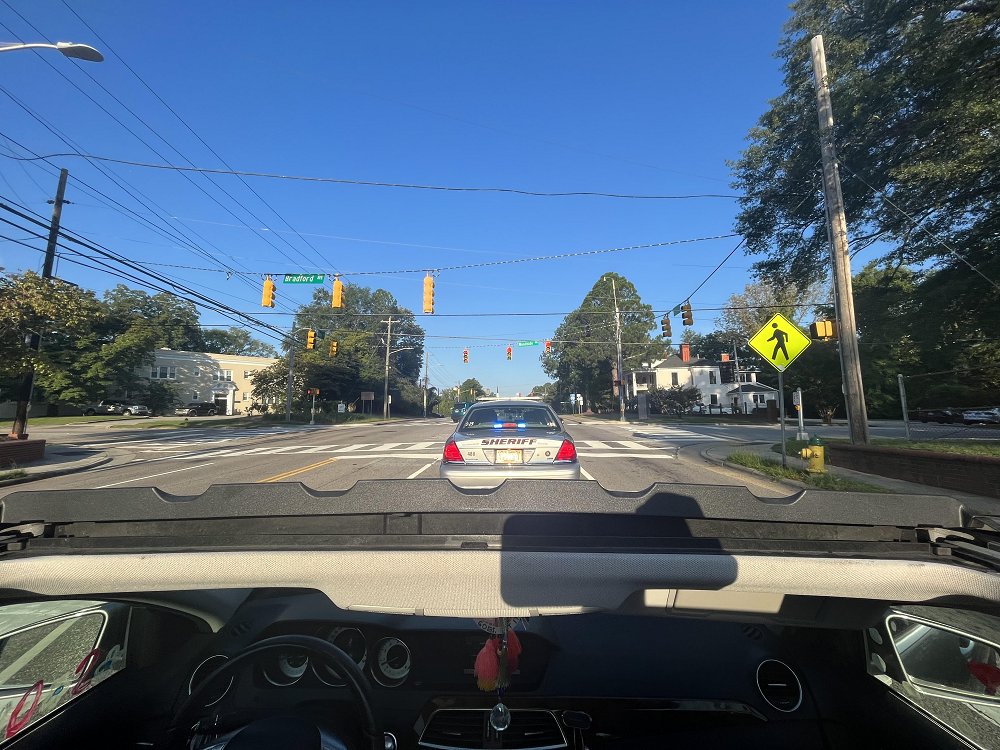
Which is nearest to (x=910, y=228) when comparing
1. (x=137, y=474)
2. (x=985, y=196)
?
(x=985, y=196)

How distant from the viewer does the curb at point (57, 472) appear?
511 inches

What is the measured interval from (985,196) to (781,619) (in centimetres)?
1595

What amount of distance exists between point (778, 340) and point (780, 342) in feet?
0.22

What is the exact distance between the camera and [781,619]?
82.5 inches

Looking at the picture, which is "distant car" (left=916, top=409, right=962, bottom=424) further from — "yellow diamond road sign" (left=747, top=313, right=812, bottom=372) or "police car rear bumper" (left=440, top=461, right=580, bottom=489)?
"police car rear bumper" (left=440, top=461, right=580, bottom=489)

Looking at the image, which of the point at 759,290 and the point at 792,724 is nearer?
the point at 792,724

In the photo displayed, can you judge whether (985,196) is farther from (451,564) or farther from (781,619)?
(451,564)

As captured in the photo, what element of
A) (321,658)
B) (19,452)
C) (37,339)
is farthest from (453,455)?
(37,339)

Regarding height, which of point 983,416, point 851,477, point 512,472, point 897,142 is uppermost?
point 897,142

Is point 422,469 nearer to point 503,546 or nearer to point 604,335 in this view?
point 503,546

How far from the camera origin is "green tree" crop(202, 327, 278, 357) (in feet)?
288

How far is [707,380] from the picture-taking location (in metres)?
73.8

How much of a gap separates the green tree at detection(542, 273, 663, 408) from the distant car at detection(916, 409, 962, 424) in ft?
97.9

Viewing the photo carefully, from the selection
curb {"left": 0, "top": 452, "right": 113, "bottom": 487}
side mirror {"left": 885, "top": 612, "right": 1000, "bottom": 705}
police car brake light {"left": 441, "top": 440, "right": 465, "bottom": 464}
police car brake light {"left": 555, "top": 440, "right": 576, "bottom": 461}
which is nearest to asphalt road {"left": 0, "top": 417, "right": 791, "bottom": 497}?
curb {"left": 0, "top": 452, "right": 113, "bottom": 487}
